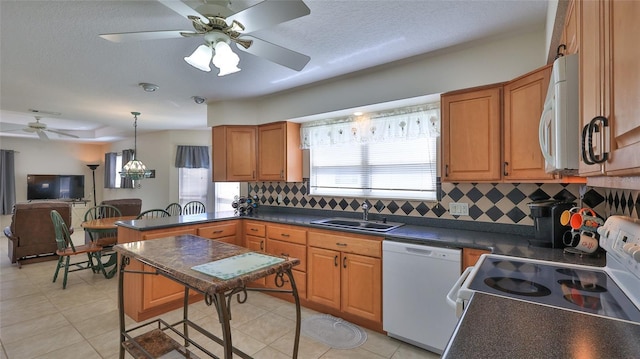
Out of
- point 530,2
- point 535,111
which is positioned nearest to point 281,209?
point 535,111

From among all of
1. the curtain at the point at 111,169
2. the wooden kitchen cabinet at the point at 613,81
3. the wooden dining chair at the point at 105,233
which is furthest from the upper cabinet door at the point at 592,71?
the curtain at the point at 111,169

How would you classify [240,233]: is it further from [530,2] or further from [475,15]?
[530,2]

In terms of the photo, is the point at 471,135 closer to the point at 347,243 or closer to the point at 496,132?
the point at 496,132

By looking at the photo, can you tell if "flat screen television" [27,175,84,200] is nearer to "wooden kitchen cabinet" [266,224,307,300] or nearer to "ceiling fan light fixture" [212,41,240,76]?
"wooden kitchen cabinet" [266,224,307,300]

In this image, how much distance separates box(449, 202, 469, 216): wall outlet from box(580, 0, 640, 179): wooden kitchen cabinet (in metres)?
1.65

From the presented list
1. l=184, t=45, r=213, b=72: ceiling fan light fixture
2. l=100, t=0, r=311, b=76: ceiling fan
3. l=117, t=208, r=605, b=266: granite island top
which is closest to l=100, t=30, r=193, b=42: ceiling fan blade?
l=100, t=0, r=311, b=76: ceiling fan

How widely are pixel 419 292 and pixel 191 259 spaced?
1.61 m

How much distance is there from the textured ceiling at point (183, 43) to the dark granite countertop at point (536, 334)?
173cm

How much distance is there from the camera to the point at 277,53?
1864mm

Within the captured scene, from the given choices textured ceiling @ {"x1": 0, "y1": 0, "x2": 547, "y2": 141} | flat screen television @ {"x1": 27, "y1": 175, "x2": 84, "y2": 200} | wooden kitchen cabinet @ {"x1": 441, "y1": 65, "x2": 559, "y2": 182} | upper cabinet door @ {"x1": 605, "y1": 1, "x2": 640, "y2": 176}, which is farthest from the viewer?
flat screen television @ {"x1": 27, "y1": 175, "x2": 84, "y2": 200}

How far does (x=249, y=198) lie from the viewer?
4.09 m

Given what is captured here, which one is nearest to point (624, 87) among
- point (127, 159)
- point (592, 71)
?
point (592, 71)

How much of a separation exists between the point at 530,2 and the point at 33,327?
4.59m

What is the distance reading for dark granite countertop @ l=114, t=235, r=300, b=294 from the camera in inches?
49.2
